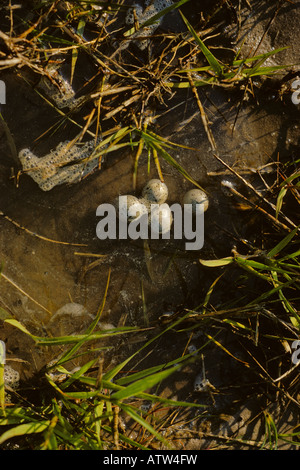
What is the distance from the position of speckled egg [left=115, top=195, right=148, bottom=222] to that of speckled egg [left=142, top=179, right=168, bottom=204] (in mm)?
71

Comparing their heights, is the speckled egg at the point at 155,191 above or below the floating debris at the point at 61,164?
below

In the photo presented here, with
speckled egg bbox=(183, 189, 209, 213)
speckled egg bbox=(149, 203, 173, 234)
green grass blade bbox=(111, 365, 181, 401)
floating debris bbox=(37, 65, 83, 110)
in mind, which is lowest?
green grass blade bbox=(111, 365, 181, 401)

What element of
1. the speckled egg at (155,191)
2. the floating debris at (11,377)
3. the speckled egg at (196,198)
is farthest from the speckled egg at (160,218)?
the floating debris at (11,377)

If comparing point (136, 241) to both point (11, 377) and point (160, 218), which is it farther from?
point (11, 377)

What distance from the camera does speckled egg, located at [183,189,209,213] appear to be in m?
2.30

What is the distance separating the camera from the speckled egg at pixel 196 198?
230 cm

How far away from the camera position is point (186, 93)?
2.36m

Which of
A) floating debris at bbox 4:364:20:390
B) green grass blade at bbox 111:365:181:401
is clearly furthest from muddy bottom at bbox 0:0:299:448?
green grass blade at bbox 111:365:181:401

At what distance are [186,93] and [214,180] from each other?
1.92 feet

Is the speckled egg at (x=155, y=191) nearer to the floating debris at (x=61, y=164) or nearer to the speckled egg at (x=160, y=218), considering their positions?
the speckled egg at (x=160, y=218)

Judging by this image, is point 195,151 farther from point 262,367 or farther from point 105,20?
point 262,367

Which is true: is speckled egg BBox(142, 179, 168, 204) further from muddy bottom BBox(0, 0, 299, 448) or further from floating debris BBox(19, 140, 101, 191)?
floating debris BBox(19, 140, 101, 191)

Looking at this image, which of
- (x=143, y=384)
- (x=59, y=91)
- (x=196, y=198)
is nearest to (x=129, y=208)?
(x=196, y=198)

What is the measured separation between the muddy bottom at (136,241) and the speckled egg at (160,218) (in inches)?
4.6
